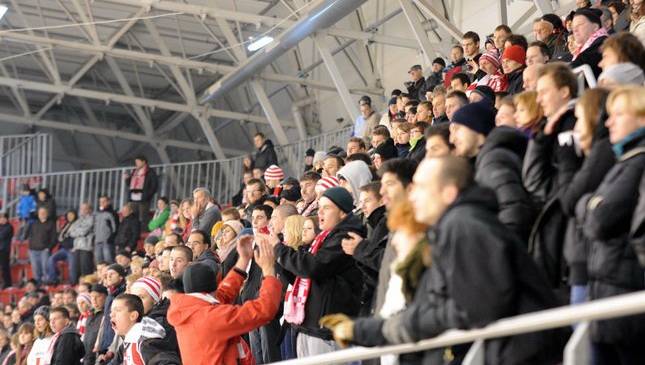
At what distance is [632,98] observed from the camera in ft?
14.7

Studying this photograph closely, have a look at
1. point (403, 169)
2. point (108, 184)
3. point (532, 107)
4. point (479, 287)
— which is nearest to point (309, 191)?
point (403, 169)

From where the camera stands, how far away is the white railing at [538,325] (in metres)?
3.46

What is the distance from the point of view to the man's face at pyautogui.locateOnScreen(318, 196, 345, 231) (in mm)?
7098

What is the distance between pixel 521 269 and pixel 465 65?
8642 millimetres

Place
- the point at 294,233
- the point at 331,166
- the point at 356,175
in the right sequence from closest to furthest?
the point at 294,233, the point at 356,175, the point at 331,166

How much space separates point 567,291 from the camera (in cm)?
500

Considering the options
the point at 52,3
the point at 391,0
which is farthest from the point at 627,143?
the point at 52,3

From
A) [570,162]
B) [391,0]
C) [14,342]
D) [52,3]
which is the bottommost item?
[14,342]

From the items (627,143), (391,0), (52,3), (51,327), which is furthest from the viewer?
(52,3)

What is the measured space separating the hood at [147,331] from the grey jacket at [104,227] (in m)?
10.4

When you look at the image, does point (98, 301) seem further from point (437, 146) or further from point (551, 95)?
point (551, 95)

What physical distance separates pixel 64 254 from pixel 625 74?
1514 cm

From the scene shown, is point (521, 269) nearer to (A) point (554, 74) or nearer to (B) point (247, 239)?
(A) point (554, 74)

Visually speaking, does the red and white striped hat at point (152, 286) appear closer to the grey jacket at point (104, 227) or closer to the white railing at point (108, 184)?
the grey jacket at point (104, 227)
